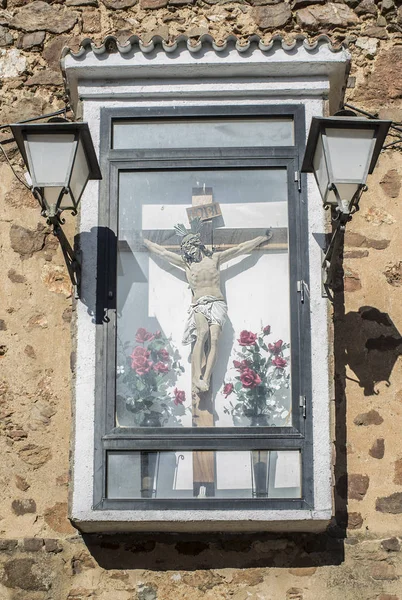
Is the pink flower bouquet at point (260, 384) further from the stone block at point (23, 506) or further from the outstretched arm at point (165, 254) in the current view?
the stone block at point (23, 506)

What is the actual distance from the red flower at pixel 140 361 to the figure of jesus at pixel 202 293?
0.55ft

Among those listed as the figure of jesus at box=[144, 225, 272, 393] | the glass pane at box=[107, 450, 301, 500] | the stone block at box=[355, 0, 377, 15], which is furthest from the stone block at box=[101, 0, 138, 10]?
the glass pane at box=[107, 450, 301, 500]

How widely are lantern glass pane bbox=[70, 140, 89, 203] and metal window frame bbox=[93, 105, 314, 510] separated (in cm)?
19

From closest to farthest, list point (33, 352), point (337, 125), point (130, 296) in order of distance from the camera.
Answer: point (337, 125)
point (130, 296)
point (33, 352)

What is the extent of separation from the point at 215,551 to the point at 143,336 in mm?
904

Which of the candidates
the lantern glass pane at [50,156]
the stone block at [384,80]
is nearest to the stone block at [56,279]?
the lantern glass pane at [50,156]

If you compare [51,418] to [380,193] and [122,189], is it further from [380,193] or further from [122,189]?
[380,193]

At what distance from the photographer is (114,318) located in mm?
4266

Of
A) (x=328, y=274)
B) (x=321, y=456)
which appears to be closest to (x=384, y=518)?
(x=321, y=456)

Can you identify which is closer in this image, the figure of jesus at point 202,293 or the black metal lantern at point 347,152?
the black metal lantern at point 347,152

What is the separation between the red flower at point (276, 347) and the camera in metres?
4.24

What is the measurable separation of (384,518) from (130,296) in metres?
1.37

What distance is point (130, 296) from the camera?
430 cm

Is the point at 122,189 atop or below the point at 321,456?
atop
